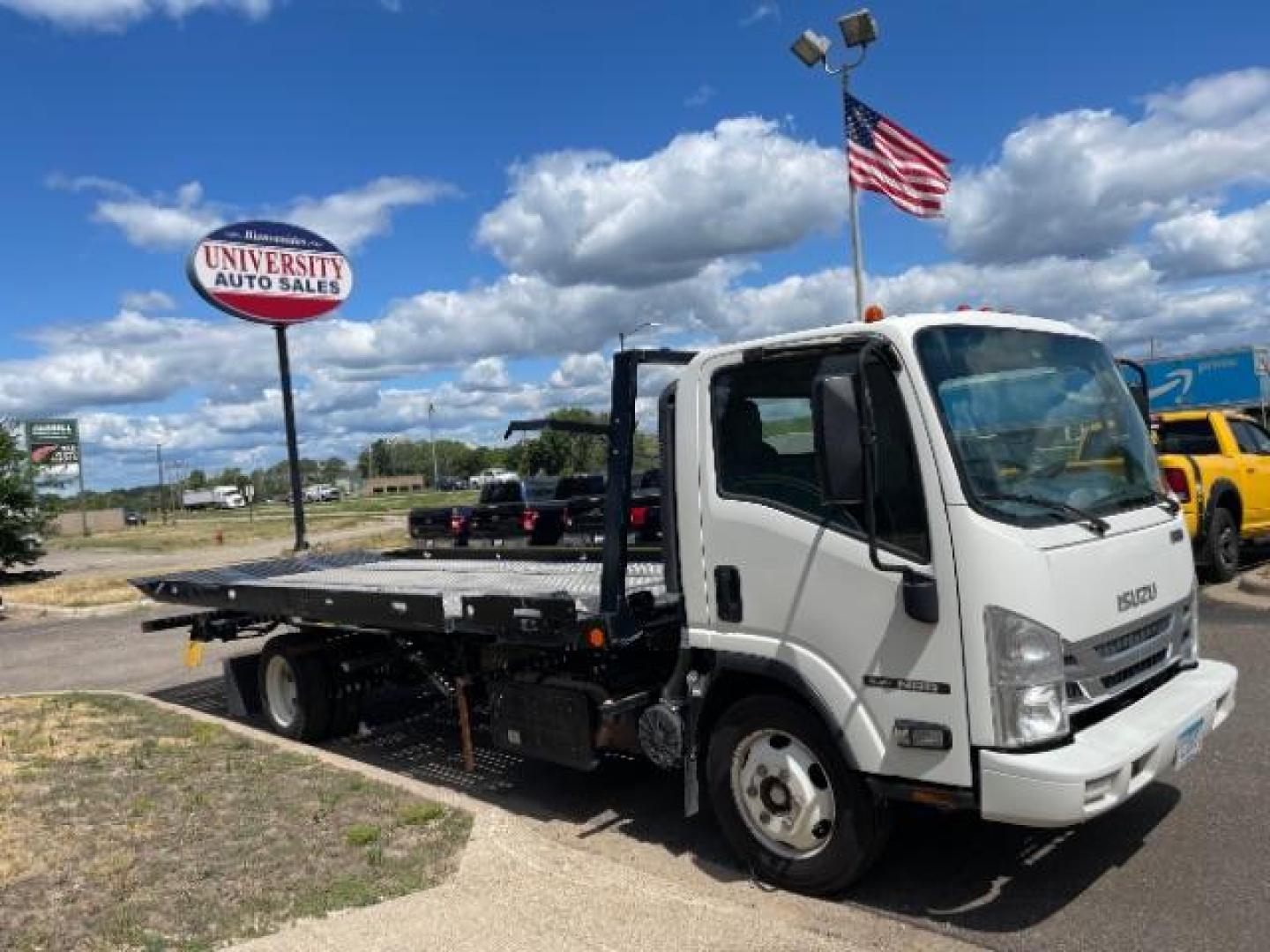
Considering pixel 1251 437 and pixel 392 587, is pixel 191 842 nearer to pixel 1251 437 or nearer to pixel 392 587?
pixel 392 587

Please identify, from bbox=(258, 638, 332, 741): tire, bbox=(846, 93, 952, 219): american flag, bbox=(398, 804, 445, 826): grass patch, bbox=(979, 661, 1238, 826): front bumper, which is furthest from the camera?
bbox=(846, 93, 952, 219): american flag

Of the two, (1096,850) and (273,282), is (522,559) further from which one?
(273,282)

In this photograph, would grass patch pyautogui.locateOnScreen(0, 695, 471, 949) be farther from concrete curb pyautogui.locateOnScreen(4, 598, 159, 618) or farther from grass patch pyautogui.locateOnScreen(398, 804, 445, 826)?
concrete curb pyautogui.locateOnScreen(4, 598, 159, 618)

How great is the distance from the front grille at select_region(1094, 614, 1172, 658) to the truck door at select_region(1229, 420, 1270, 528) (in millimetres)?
8786

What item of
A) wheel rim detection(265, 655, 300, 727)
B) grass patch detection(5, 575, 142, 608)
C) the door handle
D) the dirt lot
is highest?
the door handle

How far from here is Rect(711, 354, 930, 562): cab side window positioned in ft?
13.3

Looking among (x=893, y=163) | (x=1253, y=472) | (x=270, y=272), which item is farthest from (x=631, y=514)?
(x=270, y=272)

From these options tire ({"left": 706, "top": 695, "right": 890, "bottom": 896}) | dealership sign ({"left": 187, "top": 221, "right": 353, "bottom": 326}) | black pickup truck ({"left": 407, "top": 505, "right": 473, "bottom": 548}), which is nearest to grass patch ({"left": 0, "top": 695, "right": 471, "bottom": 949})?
tire ({"left": 706, "top": 695, "right": 890, "bottom": 896})

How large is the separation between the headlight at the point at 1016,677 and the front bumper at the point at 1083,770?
8 centimetres

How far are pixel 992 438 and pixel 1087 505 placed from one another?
514 millimetres

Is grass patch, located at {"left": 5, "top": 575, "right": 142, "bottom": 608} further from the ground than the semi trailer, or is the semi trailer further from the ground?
the semi trailer

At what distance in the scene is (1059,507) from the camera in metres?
4.08

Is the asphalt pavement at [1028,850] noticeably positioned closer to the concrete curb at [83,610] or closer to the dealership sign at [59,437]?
the concrete curb at [83,610]

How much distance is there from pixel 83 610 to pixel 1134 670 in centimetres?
1718
